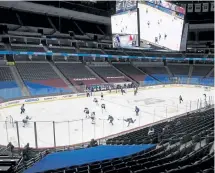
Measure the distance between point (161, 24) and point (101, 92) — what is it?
393 inches

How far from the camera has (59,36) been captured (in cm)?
4359

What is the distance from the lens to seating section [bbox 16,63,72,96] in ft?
92.7

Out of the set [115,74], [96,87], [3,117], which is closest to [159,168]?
[3,117]

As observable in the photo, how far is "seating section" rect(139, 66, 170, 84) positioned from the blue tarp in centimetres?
3420

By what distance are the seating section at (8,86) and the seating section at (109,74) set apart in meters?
13.5

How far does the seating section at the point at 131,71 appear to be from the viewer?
4231 centimetres

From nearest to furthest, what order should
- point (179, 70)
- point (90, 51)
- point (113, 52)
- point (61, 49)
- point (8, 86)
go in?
point (8, 86), point (61, 49), point (90, 51), point (113, 52), point (179, 70)

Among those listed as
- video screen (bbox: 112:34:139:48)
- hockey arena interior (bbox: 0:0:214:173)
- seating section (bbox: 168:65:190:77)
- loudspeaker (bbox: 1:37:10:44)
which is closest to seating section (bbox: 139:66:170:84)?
hockey arena interior (bbox: 0:0:214:173)

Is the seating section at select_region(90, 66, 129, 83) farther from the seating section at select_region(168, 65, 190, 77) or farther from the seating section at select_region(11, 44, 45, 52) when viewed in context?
the seating section at select_region(168, 65, 190, 77)

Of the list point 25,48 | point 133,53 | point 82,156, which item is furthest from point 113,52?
point 82,156

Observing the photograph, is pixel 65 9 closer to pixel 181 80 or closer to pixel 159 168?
pixel 181 80

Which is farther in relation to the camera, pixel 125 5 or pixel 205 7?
pixel 205 7

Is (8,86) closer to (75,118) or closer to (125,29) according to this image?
(75,118)

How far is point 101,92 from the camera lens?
29812mm
